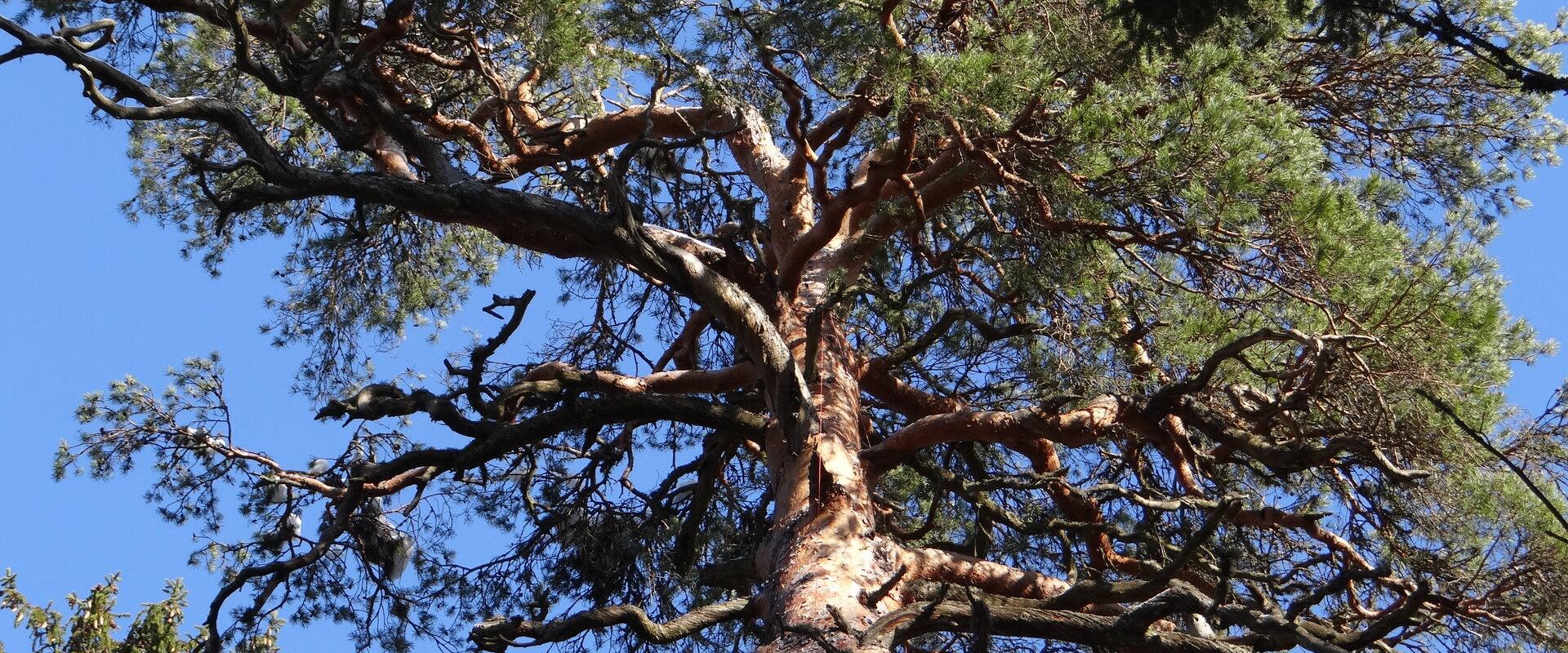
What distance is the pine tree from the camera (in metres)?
5.43

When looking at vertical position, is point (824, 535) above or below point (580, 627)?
above

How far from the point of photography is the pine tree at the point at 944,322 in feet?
17.8

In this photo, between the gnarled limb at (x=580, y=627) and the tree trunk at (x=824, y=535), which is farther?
the tree trunk at (x=824, y=535)

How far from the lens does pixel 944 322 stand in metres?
5.78

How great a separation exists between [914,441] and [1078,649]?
1.65 meters

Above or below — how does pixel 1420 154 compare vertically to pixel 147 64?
below

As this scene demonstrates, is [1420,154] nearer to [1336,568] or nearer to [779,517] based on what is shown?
[1336,568]

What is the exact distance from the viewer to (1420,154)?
7789 millimetres

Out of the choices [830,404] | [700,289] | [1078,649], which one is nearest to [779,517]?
[830,404]

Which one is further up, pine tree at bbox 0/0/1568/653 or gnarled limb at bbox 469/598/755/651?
pine tree at bbox 0/0/1568/653

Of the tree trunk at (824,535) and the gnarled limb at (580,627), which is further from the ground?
the tree trunk at (824,535)

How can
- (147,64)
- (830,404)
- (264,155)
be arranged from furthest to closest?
1. (147,64)
2. (830,404)
3. (264,155)

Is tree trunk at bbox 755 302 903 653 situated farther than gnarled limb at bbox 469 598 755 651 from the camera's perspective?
Yes

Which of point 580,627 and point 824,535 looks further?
point 824,535
